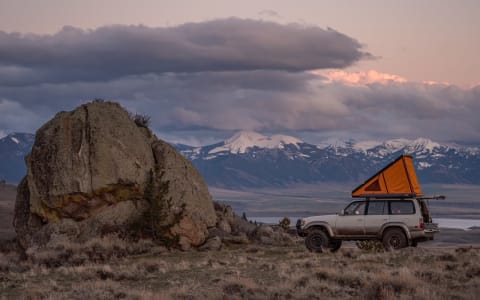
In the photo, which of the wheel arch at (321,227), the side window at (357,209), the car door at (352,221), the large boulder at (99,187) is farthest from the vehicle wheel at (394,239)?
the large boulder at (99,187)

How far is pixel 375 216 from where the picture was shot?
97.5 ft

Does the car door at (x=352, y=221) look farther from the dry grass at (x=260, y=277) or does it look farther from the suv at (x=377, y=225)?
the dry grass at (x=260, y=277)

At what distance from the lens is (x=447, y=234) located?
124062 millimetres

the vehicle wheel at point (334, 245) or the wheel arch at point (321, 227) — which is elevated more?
the wheel arch at point (321, 227)

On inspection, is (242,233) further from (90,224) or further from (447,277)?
(447,277)

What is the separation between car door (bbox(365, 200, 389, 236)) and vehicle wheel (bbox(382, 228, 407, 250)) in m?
0.41

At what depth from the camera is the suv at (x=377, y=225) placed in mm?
29234

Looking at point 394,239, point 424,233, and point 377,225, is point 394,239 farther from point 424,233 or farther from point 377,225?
point 424,233

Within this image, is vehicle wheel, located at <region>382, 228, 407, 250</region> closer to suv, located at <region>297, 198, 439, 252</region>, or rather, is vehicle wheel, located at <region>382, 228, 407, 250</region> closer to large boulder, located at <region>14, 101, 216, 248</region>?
suv, located at <region>297, 198, 439, 252</region>

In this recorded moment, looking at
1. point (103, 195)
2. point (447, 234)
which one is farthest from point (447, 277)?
point (447, 234)

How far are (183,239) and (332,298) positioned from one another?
16.6 meters

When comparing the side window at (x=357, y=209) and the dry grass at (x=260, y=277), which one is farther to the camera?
the side window at (x=357, y=209)

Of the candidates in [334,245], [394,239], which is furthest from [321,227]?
[394,239]

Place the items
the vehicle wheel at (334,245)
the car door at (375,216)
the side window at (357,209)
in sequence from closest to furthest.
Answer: the car door at (375,216) → the side window at (357,209) → the vehicle wheel at (334,245)
